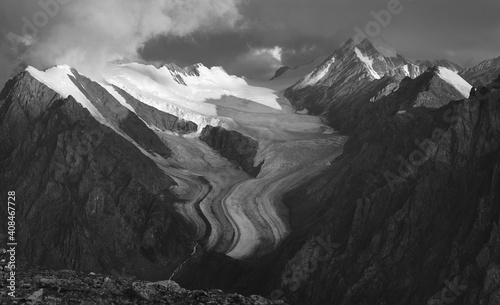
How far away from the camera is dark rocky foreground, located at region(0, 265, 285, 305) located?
40.9 m

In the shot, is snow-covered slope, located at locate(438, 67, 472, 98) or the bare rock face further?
snow-covered slope, located at locate(438, 67, 472, 98)

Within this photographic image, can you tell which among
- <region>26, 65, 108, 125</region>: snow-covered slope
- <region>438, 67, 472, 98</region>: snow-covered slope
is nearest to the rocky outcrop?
<region>26, 65, 108, 125</region>: snow-covered slope

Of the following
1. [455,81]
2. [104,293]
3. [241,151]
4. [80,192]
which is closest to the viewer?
[104,293]

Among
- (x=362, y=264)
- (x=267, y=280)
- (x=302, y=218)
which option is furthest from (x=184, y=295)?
(x=302, y=218)

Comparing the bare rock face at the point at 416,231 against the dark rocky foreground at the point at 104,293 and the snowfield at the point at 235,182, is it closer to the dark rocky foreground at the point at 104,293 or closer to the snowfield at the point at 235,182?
the snowfield at the point at 235,182

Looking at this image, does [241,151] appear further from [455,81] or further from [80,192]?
[455,81]

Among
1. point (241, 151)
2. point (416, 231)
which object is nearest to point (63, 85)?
point (241, 151)

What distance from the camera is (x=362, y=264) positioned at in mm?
94812

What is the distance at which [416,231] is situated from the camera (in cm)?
9444

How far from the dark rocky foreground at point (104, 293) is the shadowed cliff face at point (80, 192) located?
7405 centimetres

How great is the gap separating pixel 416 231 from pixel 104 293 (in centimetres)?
5871

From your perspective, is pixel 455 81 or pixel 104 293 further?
pixel 455 81

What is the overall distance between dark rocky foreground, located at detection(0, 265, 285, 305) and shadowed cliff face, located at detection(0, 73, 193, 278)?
7405cm

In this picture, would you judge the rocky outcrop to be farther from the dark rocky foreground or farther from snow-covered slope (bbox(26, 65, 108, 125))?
the dark rocky foreground
